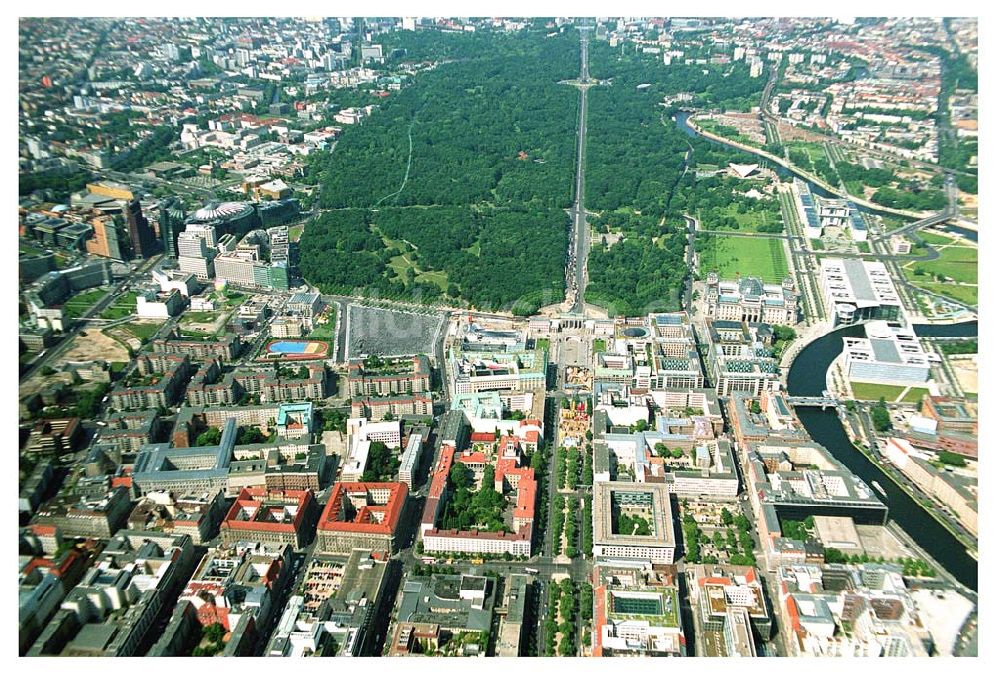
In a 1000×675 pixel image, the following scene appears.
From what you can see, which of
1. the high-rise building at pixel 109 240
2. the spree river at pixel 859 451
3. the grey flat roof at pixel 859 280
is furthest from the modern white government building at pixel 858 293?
the high-rise building at pixel 109 240

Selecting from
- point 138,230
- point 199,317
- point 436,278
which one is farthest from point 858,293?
point 138,230

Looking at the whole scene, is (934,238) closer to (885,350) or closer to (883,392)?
(885,350)

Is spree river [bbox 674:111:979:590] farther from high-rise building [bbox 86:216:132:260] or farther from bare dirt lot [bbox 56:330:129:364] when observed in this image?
high-rise building [bbox 86:216:132:260]

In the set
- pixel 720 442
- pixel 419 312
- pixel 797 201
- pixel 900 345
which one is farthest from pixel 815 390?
pixel 797 201

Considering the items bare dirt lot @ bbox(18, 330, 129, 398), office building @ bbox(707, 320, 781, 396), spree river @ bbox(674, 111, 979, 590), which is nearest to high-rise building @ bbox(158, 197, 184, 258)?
bare dirt lot @ bbox(18, 330, 129, 398)

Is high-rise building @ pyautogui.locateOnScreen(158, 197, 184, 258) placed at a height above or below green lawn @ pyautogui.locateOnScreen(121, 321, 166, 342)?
above

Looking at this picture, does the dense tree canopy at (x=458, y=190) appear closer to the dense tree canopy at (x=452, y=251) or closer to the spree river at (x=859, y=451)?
the dense tree canopy at (x=452, y=251)

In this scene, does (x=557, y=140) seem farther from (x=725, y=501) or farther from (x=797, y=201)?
(x=725, y=501)
